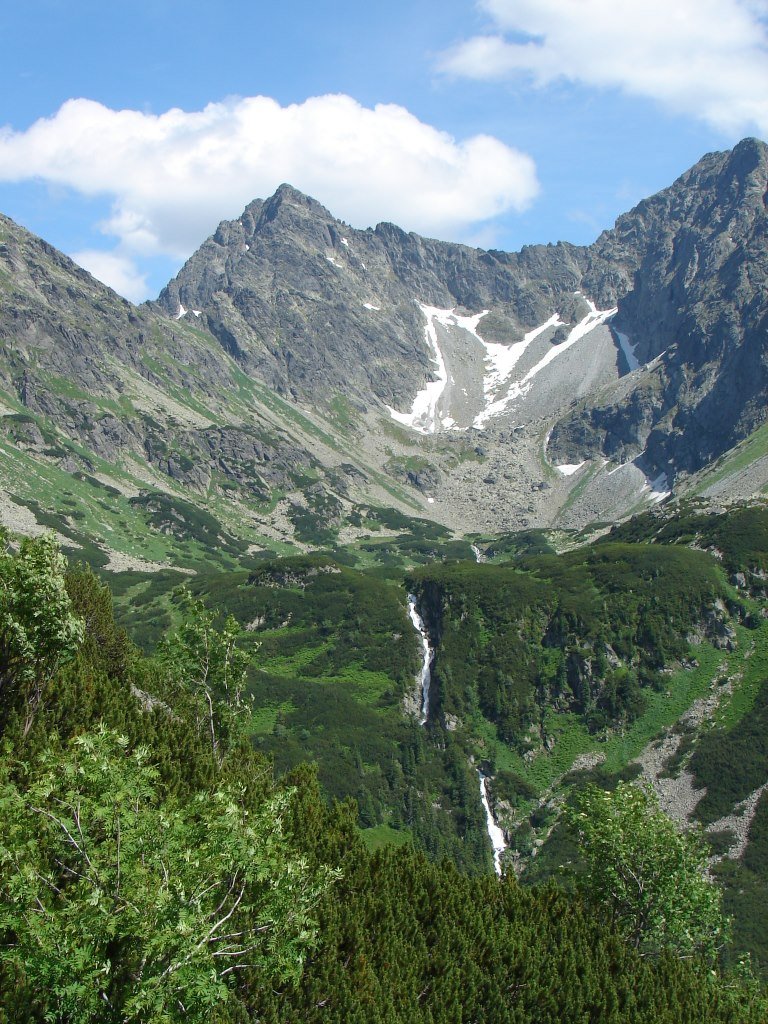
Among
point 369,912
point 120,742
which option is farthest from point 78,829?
point 369,912

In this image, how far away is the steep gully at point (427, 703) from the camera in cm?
11300

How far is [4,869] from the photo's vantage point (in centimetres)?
1730

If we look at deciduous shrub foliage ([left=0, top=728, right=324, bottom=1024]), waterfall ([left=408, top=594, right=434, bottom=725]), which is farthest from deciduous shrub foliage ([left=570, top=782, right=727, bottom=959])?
waterfall ([left=408, top=594, right=434, bottom=725])

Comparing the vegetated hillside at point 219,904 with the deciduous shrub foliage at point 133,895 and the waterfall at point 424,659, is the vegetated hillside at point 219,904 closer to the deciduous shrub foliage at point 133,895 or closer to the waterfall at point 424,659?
the deciduous shrub foliage at point 133,895

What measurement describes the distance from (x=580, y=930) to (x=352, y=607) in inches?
6168

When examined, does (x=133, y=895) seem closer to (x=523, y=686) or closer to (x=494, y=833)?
(x=494, y=833)

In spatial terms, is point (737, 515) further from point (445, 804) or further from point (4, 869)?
point (4, 869)

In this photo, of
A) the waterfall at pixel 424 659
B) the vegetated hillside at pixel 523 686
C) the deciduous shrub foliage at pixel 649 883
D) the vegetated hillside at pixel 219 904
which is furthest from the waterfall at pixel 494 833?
the vegetated hillside at pixel 219 904

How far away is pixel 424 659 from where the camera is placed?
6403 inches

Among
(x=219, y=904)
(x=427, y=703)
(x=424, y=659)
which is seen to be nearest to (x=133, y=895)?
(x=219, y=904)

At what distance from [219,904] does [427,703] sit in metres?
138

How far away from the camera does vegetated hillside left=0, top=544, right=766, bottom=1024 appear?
1388 centimetres

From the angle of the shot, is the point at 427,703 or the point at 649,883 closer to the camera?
the point at 649,883

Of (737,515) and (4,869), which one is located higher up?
(4,869)
